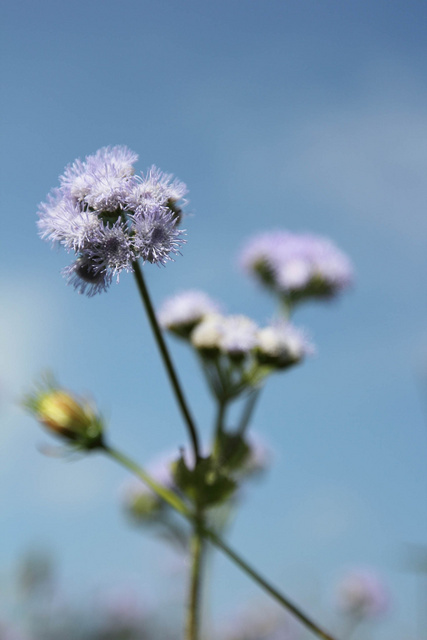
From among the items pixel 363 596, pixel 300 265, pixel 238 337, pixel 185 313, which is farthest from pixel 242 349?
pixel 363 596

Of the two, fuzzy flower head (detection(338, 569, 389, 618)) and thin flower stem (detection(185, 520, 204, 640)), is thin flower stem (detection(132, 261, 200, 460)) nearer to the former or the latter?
thin flower stem (detection(185, 520, 204, 640))

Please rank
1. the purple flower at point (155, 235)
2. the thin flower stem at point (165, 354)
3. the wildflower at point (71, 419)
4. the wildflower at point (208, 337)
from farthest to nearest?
the wildflower at point (208, 337)
the wildflower at point (71, 419)
the thin flower stem at point (165, 354)
the purple flower at point (155, 235)

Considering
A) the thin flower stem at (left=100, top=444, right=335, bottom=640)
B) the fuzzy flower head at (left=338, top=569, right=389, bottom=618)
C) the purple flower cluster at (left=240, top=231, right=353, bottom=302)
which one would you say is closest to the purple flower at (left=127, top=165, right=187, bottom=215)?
the thin flower stem at (left=100, top=444, right=335, bottom=640)

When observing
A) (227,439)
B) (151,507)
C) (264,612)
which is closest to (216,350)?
(227,439)

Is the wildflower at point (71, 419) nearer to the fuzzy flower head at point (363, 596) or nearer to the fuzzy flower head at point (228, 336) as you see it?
the fuzzy flower head at point (228, 336)

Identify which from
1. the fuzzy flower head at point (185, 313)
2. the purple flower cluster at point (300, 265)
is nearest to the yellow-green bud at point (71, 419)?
the fuzzy flower head at point (185, 313)

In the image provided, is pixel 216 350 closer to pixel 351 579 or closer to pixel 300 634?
pixel 300 634

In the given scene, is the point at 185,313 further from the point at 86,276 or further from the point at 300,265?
the point at 86,276
